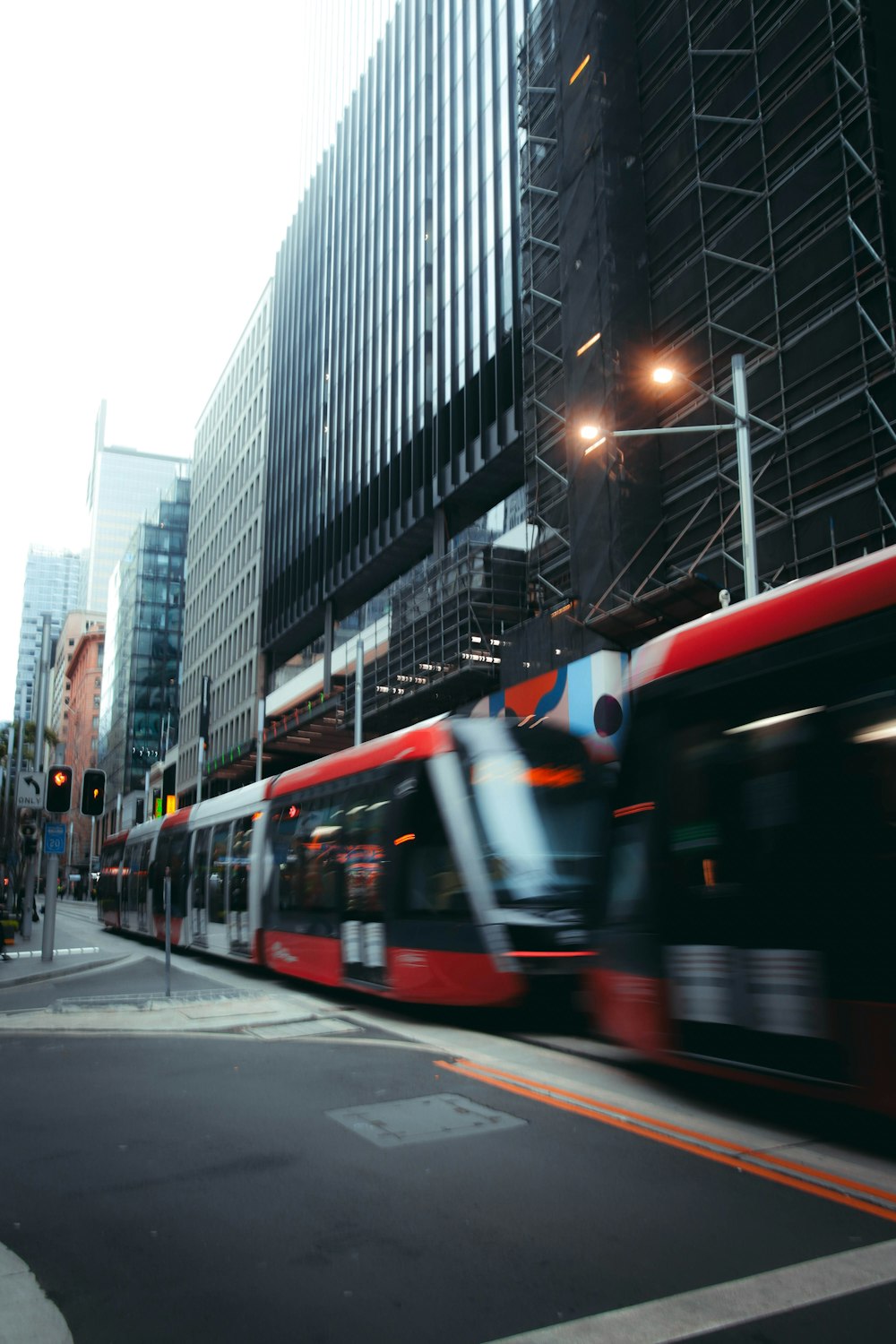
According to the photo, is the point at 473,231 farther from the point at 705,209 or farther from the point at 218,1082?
the point at 218,1082

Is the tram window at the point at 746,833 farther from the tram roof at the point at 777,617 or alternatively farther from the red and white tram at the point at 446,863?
the red and white tram at the point at 446,863

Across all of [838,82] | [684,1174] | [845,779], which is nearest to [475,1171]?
[684,1174]

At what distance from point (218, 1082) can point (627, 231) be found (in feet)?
84.2

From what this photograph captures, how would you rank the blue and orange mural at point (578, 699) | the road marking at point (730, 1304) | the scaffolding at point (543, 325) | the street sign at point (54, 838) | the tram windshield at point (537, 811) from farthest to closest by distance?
the scaffolding at point (543, 325), the street sign at point (54, 838), the blue and orange mural at point (578, 699), the tram windshield at point (537, 811), the road marking at point (730, 1304)

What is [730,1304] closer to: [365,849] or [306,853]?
[365,849]

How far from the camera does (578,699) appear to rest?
2305 cm

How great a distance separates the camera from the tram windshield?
10.2 m

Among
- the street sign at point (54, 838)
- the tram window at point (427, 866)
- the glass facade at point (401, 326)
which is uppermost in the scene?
the glass facade at point (401, 326)

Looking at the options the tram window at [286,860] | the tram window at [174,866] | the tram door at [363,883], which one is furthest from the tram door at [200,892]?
the tram door at [363,883]

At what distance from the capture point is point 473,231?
138 feet

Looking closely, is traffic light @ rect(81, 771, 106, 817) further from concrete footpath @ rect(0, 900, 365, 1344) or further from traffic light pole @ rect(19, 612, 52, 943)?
traffic light pole @ rect(19, 612, 52, 943)

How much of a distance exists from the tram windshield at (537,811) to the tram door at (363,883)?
1.69 m

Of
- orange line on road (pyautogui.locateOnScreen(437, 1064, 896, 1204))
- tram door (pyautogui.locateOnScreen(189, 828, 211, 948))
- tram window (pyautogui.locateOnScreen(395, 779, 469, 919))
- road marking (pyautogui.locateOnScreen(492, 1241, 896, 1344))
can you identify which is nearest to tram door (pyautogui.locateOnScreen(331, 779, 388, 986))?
tram window (pyautogui.locateOnScreen(395, 779, 469, 919))

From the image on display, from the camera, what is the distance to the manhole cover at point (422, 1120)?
20.8 ft
